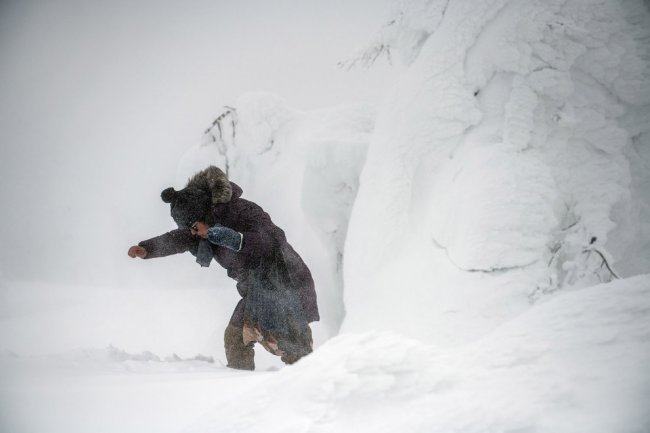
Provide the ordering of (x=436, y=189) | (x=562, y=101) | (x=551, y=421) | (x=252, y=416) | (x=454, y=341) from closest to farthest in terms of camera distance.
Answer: (x=551, y=421)
(x=252, y=416)
(x=454, y=341)
(x=562, y=101)
(x=436, y=189)

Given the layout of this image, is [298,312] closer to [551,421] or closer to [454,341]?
[454,341]

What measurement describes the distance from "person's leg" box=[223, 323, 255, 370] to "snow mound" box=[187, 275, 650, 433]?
3.95 ft

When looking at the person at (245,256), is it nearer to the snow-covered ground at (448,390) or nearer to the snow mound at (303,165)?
the snow-covered ground at (448,390)

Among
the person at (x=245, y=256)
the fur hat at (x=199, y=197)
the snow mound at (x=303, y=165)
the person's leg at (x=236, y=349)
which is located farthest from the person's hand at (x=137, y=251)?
the snow mound at (x=303, y=165)

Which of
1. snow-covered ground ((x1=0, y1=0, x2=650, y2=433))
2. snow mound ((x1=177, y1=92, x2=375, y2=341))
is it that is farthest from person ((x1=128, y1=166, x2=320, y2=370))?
snow mound ((x1=177, y1=92, x2=375, y2=341))

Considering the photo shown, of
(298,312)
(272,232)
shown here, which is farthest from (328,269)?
(272,232)

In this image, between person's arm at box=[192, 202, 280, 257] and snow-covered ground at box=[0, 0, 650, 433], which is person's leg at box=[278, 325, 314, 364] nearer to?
snow-covered ground at box=[0, 0, 650, 433]

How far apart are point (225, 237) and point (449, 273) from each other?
1.06 metres

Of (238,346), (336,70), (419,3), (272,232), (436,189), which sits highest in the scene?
(336,70)

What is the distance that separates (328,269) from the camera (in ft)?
10.3

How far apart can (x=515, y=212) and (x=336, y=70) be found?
2.23 metres

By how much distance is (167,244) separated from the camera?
1583 millimetres

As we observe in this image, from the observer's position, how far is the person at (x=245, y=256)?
1.53 metres

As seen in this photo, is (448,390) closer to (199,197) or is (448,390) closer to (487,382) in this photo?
(487,382)
